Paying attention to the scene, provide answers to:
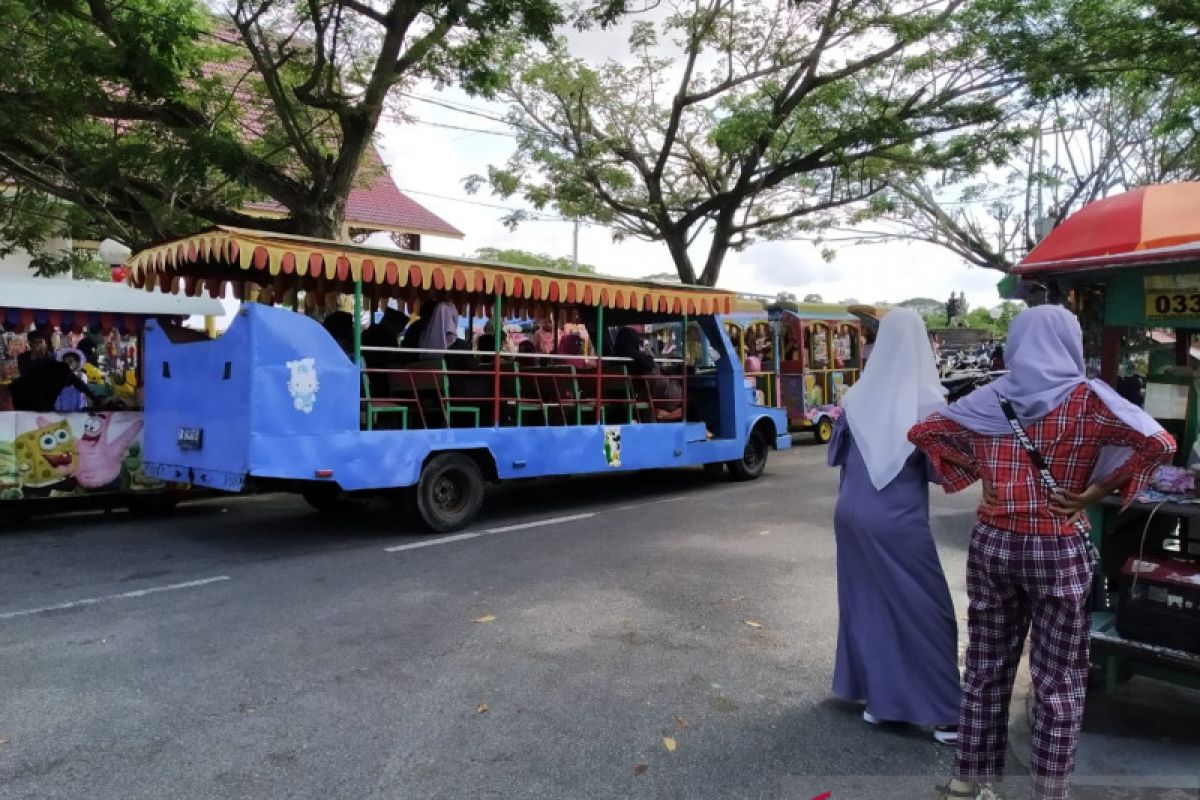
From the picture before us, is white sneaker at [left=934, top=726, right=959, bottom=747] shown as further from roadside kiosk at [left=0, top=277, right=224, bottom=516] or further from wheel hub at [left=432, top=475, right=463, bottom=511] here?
roadside kiosk at [left=0, top=277, right=224, bottom=516]

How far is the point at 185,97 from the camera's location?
10297 mm

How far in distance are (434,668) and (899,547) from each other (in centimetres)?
233

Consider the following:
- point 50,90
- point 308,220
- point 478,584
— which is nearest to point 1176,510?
point 478,584

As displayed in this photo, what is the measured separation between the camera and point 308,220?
10.5 meters

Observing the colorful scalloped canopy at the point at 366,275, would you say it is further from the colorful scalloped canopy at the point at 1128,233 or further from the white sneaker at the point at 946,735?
the white sneaker at the point at 946,735

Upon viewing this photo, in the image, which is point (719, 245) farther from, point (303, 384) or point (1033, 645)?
point (1033, 645)

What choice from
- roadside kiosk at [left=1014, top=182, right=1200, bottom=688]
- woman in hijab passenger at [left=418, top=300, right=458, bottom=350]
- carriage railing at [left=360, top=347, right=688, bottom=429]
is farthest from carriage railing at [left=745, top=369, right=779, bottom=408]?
roadside kiosk at [left=1014, top=182, right=1200, bottom=688]

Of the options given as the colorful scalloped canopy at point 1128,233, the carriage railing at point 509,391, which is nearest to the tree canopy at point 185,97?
the carriage railing at point 509,391

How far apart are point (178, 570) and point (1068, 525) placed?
5923 mm

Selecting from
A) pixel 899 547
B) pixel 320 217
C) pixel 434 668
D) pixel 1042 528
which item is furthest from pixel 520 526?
pixel 1042 528

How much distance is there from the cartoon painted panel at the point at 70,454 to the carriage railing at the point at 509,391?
104 inches

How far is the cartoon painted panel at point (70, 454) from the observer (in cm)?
784

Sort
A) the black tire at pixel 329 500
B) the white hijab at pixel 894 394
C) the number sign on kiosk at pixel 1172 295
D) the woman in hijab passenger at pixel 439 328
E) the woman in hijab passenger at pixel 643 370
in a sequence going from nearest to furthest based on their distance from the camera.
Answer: the white hijab at pixel 894 394 → the number sign on kiosk at pixel 1172 295 → the woman in hijab passenger at pixel 439 328 → the black tire at pixel 329 500 → the woman in hijab passenger at pixel 643 370

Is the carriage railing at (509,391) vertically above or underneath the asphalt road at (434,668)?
above
